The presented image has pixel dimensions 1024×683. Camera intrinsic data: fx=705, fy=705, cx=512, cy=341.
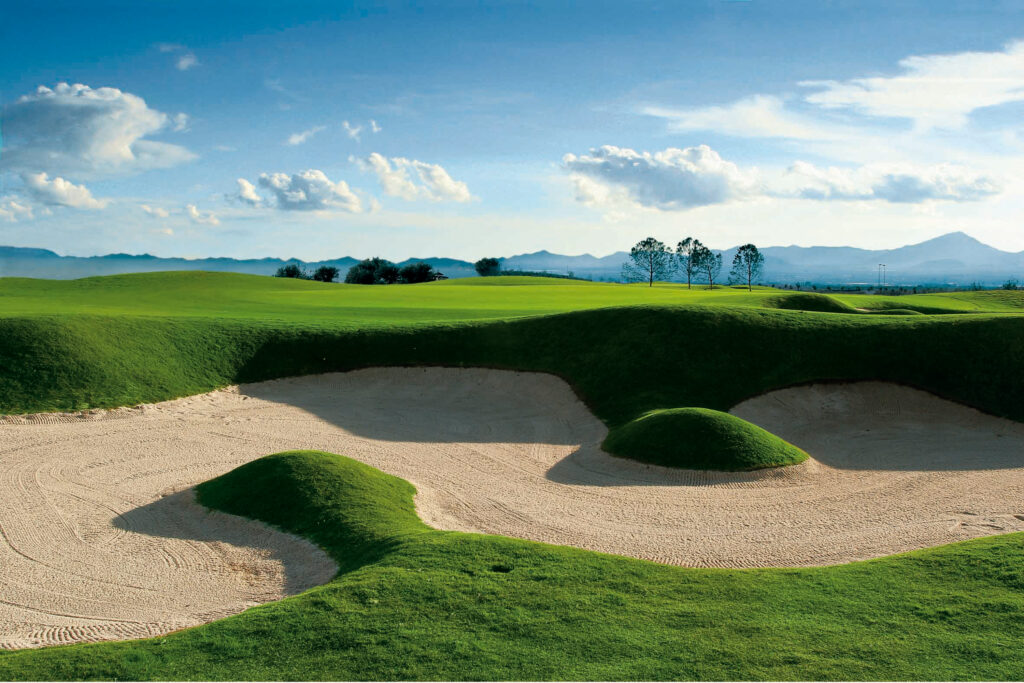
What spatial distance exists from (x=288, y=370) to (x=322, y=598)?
21.5m

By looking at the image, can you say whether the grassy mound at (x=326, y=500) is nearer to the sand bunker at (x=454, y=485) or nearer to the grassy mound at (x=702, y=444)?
the sand bunker at (x=454, y=485)

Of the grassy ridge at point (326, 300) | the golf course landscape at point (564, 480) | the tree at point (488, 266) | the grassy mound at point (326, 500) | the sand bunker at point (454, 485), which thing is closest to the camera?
the golf course landscape at point (564, 480)

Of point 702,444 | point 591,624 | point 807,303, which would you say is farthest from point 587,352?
point 807,303

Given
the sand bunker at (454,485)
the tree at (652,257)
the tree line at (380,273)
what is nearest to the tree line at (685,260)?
the tree at (652,257)

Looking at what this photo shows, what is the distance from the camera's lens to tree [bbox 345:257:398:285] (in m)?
127

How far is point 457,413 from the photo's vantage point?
27594 millimetres

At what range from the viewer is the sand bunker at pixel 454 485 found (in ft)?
45.5

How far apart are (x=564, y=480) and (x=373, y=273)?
371 feet

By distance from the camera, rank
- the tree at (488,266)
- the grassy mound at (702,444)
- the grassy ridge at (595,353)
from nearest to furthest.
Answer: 1. the grassy mound at (702,444)
2. the grassy ridge at (595,353)
3. the tree at (488,266)

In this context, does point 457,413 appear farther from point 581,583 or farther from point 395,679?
point 395,679

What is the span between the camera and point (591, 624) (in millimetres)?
10180

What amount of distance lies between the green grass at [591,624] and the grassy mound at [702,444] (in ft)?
24.3

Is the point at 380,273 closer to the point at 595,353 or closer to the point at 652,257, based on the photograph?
the point at 652,257

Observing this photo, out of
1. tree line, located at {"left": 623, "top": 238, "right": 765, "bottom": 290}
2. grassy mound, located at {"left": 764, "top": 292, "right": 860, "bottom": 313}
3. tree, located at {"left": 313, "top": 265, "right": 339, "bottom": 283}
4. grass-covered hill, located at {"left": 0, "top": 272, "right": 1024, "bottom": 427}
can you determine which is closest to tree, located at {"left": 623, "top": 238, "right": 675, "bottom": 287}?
tree line, located at {"left": 623, "top": 238, "right": 765, "bottom": 290}
